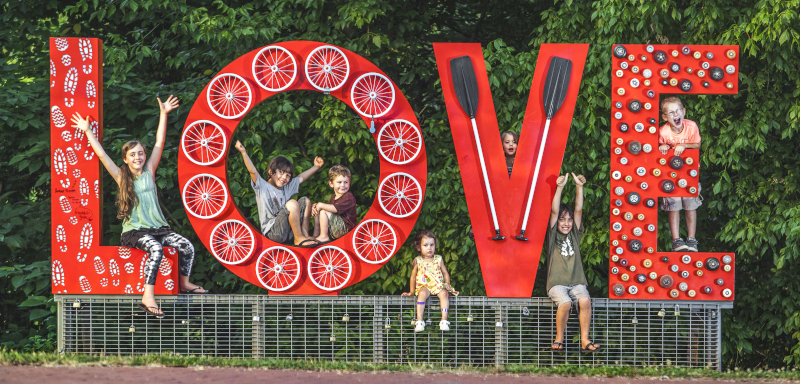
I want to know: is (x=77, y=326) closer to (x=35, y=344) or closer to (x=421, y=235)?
(x=35, y=344)

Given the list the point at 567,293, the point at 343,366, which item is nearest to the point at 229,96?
the point at 343,366

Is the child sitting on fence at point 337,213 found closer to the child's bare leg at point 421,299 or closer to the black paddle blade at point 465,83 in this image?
the child's bare leg at point 421,299

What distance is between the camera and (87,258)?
845cm

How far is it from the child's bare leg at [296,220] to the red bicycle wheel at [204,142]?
905 mm

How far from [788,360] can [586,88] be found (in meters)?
4.10

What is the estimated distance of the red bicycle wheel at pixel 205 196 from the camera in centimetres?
845

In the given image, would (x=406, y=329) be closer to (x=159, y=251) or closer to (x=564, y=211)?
(x=564, y=211)

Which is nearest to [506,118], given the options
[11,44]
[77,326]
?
[77,326]

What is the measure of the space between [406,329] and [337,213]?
6.41 feet

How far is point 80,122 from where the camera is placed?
8.35 metres

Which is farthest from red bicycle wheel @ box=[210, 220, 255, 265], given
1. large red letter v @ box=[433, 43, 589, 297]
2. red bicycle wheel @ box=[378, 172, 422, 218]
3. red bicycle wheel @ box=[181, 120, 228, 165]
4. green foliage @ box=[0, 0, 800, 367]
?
large red letter v @ box=[433, 43, 589, 297]

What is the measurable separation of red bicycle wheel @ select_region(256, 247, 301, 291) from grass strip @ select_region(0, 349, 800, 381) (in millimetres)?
798

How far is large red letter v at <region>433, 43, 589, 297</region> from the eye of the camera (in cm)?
843

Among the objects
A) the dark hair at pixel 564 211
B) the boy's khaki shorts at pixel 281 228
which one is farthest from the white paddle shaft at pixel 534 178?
the boy's khaki shorts at pixel 281 228
